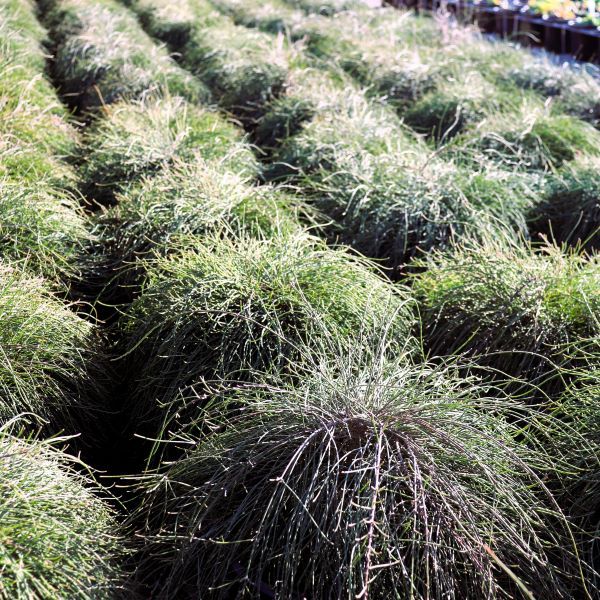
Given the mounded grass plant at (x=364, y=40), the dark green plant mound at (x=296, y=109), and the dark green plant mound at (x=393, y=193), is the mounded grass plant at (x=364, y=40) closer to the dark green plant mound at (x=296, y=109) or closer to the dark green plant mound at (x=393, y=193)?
the dark green plant mound at (x=296, y=109)

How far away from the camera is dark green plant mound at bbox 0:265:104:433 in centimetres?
326

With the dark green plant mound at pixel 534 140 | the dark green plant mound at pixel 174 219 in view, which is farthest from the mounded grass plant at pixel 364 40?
the dark green plant mound at pixel 174 219

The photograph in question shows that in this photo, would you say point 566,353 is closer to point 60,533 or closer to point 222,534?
point 222,534

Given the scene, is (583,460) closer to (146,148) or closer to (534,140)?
(146,148)

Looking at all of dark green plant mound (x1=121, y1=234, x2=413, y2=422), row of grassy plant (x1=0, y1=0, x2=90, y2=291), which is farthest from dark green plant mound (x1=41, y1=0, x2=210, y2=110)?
dark green plant mound (x1=121, y1=234, x2=413, y2=422)

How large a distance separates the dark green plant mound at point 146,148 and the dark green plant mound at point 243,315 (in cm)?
146

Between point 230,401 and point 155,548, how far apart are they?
1.73 feet

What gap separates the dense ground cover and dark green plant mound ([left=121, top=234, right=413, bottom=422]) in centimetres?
1

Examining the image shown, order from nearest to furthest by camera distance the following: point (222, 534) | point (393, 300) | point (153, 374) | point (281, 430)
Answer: point (222, 534)
point (281, 430)
point (153, 374)
point (393, 300)

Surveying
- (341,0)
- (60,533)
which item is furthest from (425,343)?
(341,0)

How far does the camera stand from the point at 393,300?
150 inches

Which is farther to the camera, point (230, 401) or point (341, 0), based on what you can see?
point (341, 0)

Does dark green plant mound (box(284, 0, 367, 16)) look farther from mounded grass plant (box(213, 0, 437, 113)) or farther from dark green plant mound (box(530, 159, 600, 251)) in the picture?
dark green plant mound (box(530, 159, 600, 251))

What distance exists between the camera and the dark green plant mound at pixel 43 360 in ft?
10.7
